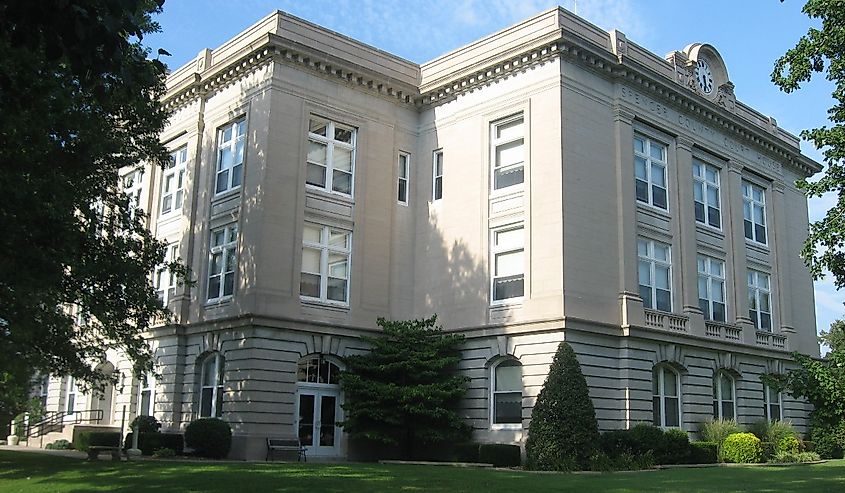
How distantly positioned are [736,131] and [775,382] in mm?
20523

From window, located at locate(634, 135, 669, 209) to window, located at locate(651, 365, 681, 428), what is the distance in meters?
Answer: 6.20

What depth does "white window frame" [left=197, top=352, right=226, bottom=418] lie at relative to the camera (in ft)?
98.1

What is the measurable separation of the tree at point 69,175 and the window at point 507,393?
11349mm

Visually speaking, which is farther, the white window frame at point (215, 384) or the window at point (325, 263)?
the window at point (325, 263)

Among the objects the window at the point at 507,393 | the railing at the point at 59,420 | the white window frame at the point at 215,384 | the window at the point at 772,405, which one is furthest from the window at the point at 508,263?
the railing at the point at 59,420

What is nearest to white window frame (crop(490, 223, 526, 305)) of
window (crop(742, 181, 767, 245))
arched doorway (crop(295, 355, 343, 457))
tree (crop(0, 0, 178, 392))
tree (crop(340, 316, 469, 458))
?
tree (crop(340, 316, 469, 458))

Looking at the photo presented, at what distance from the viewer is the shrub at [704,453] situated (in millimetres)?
28953

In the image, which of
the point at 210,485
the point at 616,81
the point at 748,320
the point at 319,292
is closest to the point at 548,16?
the point at 616,81

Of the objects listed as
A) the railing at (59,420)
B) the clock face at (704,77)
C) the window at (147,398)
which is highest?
the clock face at (704,77)

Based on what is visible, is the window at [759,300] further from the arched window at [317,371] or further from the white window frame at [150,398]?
the white window frame at [150,398]

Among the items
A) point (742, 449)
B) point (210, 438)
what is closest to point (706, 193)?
point (742, 449)

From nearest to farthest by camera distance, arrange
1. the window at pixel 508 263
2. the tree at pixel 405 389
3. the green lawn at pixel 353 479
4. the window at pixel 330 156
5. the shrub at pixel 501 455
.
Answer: the green lawn at pixel 353 479, the shrub at pixel 501 455, the tree at pixel 405 389, the window at pixel 508 263, the window at pixel 330 156

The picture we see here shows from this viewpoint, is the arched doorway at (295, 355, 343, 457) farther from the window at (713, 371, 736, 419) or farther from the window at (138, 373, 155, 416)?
the window at (713, 371, 736, 419)

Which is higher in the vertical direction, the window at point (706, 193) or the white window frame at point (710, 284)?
the window at point (706, 193)
